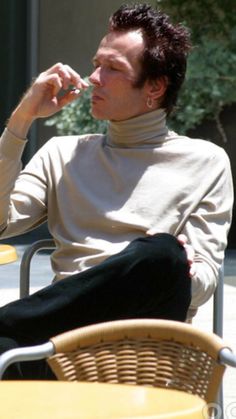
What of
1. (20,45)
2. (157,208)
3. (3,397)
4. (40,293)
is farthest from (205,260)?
(20,45)

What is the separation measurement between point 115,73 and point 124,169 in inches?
10.4

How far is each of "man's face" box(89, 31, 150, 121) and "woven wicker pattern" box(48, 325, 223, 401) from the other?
96 cm

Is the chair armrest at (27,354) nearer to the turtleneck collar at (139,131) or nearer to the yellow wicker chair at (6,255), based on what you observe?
the turtleneck collar at (139,131)

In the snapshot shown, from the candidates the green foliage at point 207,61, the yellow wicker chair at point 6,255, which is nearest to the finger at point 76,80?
the yellow wicker chair at point 6,255

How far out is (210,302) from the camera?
23.0 feet

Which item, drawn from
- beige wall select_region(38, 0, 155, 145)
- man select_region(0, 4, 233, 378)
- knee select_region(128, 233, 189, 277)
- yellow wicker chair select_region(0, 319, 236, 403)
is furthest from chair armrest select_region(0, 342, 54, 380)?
beige wall select_region(38, 0, 155, 145)

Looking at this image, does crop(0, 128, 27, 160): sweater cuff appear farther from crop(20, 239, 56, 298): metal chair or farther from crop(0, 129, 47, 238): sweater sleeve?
crop(20, 239, 56, 298): metal chair

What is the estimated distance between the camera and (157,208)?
351 centimetres

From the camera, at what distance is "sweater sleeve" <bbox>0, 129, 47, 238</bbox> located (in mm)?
3480

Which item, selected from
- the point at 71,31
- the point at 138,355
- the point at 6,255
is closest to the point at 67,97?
the point at 6,255

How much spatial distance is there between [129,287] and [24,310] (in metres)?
0.26

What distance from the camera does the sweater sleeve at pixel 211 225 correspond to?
3.44 m

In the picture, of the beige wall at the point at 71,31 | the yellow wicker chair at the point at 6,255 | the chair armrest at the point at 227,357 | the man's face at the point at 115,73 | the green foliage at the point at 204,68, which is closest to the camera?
the chair armrest at the point at 227,357

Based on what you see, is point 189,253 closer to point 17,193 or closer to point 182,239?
point 182,239
